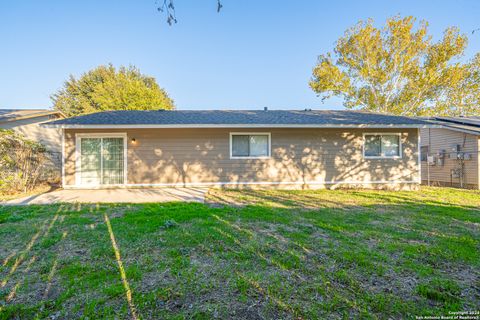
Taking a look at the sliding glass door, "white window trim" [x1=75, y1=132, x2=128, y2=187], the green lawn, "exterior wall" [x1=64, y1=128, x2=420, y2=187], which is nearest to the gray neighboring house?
"white window trim" [x1=75, y1=132, x2=128, y2=187]

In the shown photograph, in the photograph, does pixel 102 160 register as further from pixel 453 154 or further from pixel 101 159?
pixel 453 154

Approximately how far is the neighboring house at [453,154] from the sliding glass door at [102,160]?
37.8 ft

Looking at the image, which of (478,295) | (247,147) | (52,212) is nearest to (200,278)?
(478,295)

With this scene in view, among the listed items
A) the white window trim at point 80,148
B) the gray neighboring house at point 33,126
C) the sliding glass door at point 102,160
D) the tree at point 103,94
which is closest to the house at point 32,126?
the gray neighboring house at point 33,126

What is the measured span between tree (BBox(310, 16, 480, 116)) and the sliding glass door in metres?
16.4

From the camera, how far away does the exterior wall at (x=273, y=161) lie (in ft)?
26.6

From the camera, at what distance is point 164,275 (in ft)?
7.41

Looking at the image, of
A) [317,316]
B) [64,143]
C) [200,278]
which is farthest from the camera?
[64,143]

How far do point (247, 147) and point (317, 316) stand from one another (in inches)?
267

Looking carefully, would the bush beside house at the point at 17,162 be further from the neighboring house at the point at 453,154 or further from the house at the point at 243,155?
the neighboring house at the point at 453,154

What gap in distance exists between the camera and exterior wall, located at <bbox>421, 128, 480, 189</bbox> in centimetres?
884

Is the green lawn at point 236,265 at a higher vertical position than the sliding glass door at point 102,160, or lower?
lower

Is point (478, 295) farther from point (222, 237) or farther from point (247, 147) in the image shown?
point (247, 147)

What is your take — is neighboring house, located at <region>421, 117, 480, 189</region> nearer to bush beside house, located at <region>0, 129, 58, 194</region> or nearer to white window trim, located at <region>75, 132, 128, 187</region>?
white window trim, located at <region>75, 132, 128, 187</region>
